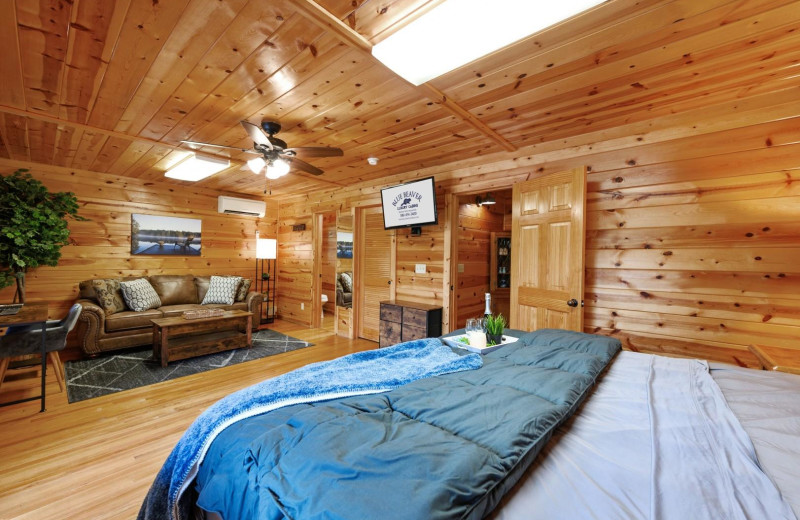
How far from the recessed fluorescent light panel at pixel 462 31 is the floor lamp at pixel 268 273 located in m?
4.83

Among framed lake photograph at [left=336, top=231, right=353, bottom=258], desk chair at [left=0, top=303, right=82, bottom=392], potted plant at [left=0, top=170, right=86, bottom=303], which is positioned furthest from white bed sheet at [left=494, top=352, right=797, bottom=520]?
framed lake photograph at [left=336, top=231, right=353, bottom=258]

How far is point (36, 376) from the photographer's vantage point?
337 cm

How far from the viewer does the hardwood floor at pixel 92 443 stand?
5.73 ft

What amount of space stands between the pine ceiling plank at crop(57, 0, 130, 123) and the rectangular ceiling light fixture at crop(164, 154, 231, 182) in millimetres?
1218

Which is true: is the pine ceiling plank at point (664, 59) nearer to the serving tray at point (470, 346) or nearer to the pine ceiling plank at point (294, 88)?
the pine ceiling plank at point (294, 88)

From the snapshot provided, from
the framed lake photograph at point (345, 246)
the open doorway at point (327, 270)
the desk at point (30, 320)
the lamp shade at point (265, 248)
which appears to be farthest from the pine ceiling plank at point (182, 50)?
the framed lake photograph at point (345, 246)

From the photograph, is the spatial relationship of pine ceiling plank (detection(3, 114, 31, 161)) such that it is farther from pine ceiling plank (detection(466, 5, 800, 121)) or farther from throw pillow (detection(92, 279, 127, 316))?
pine ceiling plank (detection(466, 5, 800, 121))

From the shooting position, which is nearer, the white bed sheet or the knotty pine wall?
the white bed sheet

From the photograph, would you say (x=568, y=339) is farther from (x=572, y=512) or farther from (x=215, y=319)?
(x=215, y=319)

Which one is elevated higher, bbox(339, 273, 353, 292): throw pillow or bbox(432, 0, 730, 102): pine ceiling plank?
bbox(432, 0, 730, 102): pine ceiling plank

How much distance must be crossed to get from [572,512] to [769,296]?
281cm

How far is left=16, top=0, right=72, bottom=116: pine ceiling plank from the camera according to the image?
5.26 ft

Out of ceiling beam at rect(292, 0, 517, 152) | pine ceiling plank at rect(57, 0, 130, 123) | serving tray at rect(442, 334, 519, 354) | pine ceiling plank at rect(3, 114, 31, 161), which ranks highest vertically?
pine ceiling plank at rect(3, 114, 31, 161)

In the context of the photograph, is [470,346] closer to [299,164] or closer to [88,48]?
[299,164]
